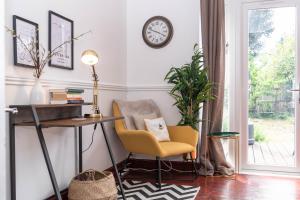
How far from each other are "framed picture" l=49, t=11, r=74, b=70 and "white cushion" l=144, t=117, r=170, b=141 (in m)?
1.13

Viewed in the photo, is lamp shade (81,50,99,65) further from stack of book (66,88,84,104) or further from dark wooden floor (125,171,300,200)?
dark wooden floor (125,171,300,200)

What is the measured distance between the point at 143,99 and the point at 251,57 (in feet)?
4.72

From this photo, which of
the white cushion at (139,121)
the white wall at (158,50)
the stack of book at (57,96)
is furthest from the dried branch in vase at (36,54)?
the white wall at (158,50)

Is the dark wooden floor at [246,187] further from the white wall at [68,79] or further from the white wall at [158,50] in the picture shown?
the white wall at [68,79]

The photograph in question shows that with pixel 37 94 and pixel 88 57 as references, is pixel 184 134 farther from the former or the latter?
pixel 37 94

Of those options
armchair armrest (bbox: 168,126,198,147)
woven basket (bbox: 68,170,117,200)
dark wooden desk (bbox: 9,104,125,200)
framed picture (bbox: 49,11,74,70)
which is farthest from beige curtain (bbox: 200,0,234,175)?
dark wooden desk (bbox: 9,104,125,200)

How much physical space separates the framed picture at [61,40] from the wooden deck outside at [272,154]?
244cm

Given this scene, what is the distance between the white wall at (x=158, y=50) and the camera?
12.4 feet

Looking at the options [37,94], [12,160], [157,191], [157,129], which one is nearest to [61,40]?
[37,94]

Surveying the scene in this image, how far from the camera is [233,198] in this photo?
281cm

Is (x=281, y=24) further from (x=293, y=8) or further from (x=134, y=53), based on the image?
(x=134, y=53)

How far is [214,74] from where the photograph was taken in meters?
3.60

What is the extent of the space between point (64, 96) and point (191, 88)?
153cm

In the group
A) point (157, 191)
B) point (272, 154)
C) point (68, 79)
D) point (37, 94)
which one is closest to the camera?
point (37, 94)
